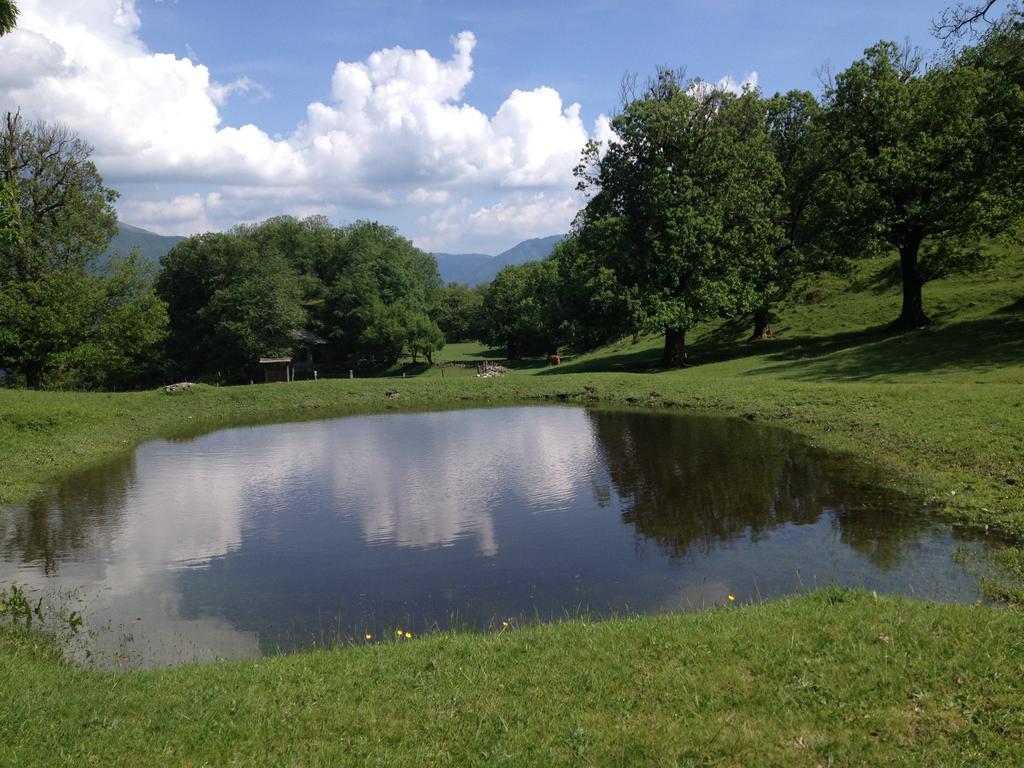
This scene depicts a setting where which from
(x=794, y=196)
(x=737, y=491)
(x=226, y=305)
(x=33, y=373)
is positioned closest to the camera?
(x=737, y=491)

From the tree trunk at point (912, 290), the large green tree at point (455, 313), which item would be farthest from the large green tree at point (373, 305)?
the tree trunk at point (912, 290)

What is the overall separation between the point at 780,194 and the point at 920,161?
10.2 meters

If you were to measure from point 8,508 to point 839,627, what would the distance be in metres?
21.5

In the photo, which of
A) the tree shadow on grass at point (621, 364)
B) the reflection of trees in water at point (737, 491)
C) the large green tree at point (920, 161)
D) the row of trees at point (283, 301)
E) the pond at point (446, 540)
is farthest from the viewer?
the row of trees at point (283, 301)

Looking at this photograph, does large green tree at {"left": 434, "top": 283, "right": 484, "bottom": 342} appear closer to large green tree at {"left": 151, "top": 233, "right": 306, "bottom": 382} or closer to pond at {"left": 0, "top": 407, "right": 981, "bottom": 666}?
large green tree at {"left": 151, "top": 233, "right": 306, "bottom": 382}

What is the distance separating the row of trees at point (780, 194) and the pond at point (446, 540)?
23473mm

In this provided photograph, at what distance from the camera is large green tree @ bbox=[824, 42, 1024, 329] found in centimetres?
Answer: 3947

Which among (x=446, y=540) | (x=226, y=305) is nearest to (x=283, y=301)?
(x=226, y=305)

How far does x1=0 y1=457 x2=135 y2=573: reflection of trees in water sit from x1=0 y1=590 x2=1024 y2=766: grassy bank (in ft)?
24.0

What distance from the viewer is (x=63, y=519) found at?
61.8 ft

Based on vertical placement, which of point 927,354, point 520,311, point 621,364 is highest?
point 520,311

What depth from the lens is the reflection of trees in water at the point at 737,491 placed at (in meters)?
15.9

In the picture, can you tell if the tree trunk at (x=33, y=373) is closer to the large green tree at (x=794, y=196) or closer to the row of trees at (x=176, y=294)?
the row of trees at (x=176, y=294)

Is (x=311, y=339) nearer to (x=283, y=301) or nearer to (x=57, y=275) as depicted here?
(x=283, y=301)
